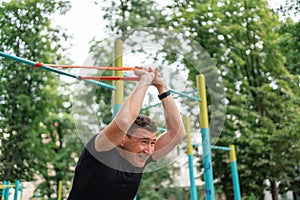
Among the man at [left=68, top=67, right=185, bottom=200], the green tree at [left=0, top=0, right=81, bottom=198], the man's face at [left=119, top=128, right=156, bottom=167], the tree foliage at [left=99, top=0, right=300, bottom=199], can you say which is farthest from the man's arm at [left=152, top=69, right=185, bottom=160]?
the green tree at [left=0, top=0, right=81, bottom=198]

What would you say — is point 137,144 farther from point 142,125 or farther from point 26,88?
point 26,88

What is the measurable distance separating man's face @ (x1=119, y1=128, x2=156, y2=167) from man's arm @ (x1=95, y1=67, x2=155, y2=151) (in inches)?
4.3

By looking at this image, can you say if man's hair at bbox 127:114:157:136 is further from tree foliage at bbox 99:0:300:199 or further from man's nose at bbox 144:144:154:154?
tree foliage at bbox 99:0:300:199

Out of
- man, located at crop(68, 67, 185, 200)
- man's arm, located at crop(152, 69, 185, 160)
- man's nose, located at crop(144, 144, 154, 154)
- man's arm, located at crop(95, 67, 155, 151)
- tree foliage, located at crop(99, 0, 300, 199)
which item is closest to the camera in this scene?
man's arm, located at crop(95, 67, 155, 151)

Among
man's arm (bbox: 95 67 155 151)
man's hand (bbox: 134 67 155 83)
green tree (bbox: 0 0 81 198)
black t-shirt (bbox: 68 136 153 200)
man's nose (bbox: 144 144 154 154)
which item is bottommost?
black t-shirt (bbox: 68 136 153 200)

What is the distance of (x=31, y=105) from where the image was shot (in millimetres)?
14883

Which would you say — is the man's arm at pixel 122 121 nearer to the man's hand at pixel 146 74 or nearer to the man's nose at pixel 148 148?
the man's hand at pixel 146 74

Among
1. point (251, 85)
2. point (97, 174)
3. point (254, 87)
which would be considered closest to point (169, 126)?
point (97, 174)

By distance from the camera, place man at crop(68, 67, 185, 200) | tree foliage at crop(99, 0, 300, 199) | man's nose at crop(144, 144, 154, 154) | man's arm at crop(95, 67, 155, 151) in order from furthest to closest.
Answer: tree foliage at crop(99, 0, 300, 199)
man's nose at crop(144, 144, 154, 154)
man at crop(68, 67, 185, 200)
man's arm at crop(95, 67, 155, 151)

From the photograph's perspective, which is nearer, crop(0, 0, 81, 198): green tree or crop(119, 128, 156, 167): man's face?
crop(119, 128, 156, 167): man's face

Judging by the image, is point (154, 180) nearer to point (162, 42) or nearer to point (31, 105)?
point (31, 105)

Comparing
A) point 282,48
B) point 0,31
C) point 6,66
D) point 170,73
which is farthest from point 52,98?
point 170,73

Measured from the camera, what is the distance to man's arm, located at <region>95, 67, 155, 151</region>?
192 centimetres

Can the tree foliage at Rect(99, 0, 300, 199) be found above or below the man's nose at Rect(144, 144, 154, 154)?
above
